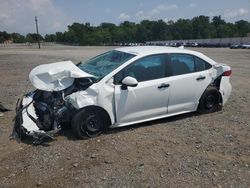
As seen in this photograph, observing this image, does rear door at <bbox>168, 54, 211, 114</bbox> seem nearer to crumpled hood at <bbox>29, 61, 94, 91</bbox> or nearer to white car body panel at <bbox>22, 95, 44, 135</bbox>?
crumpled hood at <bbox>29, 61, 94, 91</bbox>

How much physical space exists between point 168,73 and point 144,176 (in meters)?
2.75

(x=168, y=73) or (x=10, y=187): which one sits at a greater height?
(x=168, y=73)

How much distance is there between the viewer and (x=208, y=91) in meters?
7.36

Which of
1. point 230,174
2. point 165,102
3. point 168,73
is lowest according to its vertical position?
point 230,174

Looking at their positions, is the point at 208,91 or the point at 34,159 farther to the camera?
the point at 208,91

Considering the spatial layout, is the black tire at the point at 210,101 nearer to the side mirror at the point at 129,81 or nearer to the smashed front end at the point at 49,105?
the side mirror at the point at 129,81

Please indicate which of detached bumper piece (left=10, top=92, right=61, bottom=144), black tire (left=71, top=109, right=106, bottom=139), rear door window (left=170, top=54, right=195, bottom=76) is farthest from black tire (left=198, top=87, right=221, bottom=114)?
detached bumper piece (left=10, top=92, right=61, bottom=144)

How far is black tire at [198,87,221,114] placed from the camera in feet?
24.2

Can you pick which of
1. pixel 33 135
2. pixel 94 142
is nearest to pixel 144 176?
pixel 94 142

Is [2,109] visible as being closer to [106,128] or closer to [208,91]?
[106,128]

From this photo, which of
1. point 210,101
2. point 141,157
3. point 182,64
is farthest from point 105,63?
point 210,101

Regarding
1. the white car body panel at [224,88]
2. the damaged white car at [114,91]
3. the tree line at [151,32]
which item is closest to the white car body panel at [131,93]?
the damaged white car at [114,91]

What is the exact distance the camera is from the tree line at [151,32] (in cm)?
13725

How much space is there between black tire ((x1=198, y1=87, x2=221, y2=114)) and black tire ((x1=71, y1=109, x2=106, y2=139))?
2.45m
